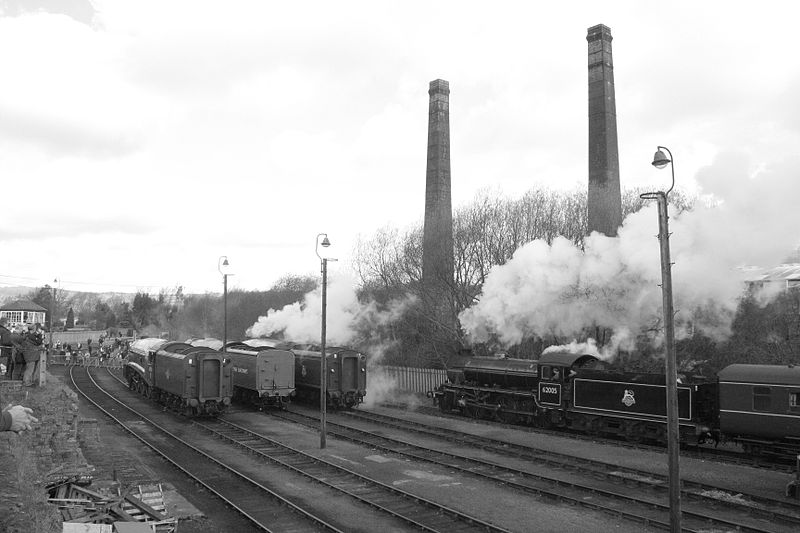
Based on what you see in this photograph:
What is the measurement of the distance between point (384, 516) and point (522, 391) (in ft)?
37.9

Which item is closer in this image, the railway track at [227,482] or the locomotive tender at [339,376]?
the railway track at [227,482]

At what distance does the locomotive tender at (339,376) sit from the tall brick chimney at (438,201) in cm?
1024

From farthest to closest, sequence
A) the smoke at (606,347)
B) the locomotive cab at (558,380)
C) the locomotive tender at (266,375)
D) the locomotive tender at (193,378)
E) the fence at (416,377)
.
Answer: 1. the fence at (416,377)
2. the locomotive tender at (266,375)
3. the smoke at (606,347)
4. the locomotive tender at (193,378)
5. the locomotive cab at (558,380)

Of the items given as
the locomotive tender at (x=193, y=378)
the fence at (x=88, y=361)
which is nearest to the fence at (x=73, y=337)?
the fence at (x=88, y=361)

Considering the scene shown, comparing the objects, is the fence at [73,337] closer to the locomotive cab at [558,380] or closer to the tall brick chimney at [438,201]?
the tall brick chimney at [438,201]

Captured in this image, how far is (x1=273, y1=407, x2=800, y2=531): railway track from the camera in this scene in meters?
11.7

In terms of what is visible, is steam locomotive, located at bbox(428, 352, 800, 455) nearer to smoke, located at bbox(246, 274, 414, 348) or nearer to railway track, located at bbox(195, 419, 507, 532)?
railway track, located at bbox(195, 419, 507, 532)

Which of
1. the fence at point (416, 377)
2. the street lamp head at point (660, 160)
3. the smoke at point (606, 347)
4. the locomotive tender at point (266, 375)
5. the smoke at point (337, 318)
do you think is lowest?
the fence at point (416, 377)

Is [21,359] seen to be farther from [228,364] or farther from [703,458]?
[703,458]

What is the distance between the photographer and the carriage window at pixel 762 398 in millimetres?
16219

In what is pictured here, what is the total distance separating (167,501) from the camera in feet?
42.4

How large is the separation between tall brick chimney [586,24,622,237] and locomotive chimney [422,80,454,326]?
9383 mm

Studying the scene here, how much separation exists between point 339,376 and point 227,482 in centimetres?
1197

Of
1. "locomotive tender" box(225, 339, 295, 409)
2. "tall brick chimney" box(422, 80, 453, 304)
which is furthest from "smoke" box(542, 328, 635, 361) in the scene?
"tall brick chimney" box(422, 80, 453, 304)
